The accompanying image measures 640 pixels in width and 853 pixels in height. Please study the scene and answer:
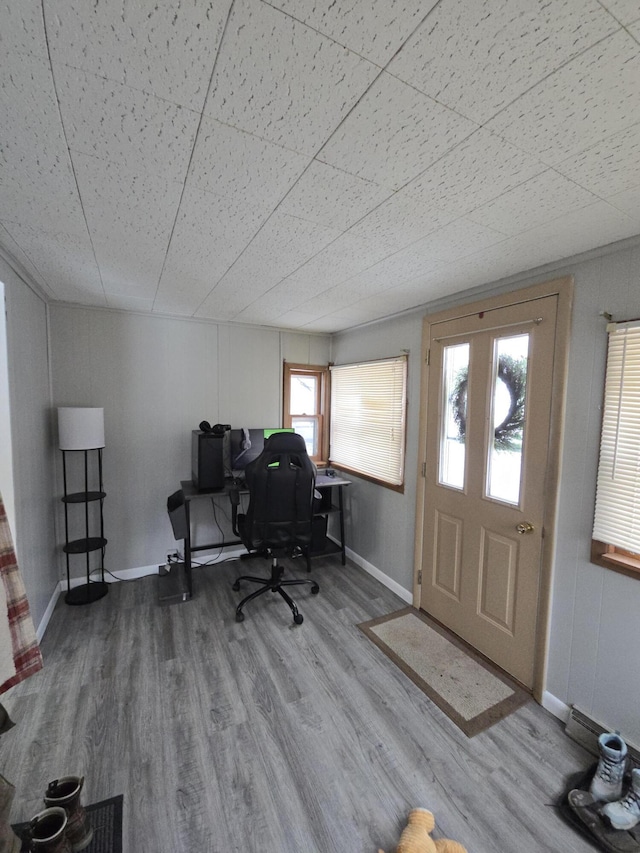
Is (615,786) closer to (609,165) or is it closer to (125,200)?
(609,165)

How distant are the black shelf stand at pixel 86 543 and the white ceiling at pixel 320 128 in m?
1.72

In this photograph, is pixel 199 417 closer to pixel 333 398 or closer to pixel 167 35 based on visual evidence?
pixel 333 398

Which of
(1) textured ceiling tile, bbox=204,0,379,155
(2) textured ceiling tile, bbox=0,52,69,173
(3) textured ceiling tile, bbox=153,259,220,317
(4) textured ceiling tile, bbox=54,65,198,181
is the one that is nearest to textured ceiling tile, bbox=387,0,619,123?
(1) textured ceiling tile, bbox=204,0,379,155

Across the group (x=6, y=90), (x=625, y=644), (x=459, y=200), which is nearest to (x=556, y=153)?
(x=459, y=200)

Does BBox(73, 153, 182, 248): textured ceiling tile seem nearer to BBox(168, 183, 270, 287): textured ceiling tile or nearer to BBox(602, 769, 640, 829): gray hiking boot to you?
BBox(168, 183, 270, 287): textured ceiling tile

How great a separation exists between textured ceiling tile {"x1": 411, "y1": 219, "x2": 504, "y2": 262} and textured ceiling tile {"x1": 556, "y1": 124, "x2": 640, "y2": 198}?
0.39 metres

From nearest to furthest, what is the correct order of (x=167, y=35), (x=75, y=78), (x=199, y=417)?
(x=167, y=35) → (x=75, y=78) → (x=199, y=417)

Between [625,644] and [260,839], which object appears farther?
[625,644]

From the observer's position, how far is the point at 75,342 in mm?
2957

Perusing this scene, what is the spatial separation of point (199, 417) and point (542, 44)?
328 cm

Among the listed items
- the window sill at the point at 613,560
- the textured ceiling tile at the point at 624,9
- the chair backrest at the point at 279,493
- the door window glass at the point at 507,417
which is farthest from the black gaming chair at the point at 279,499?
the textured ceiling tile at the point at 624,9

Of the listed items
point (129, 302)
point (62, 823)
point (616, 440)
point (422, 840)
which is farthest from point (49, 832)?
Answer: point (129, 302)

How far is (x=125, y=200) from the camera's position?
53.4 inches

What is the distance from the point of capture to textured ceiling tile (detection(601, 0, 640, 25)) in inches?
25.3
